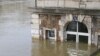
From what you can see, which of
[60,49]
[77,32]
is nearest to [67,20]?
[77,32]

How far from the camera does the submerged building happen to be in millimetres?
14922

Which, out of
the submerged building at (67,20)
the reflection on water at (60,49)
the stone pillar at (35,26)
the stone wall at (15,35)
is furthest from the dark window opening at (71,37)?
the stone wall at (15,35)

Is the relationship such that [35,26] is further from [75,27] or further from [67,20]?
[75,27]

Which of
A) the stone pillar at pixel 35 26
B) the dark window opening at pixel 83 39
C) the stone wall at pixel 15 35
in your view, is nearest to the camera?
the stone wall at pixel 15 35

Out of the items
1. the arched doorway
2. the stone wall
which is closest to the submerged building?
the arched doorway

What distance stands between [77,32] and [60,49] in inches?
61.7

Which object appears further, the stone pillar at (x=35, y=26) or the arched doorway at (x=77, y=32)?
the stone pillar at (x=35, y=26)

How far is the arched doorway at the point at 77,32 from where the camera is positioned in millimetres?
15453

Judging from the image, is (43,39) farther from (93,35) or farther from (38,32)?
(93,35)

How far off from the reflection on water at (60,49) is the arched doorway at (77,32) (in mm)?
420

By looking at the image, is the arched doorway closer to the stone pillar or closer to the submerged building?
the submerged building

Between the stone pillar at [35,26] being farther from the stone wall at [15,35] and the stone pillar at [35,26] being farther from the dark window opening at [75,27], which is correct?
the dark window opening at [75,27]

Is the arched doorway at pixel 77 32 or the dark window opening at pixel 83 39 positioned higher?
the arched doorway at pixel 77 32

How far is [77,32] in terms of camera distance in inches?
615
